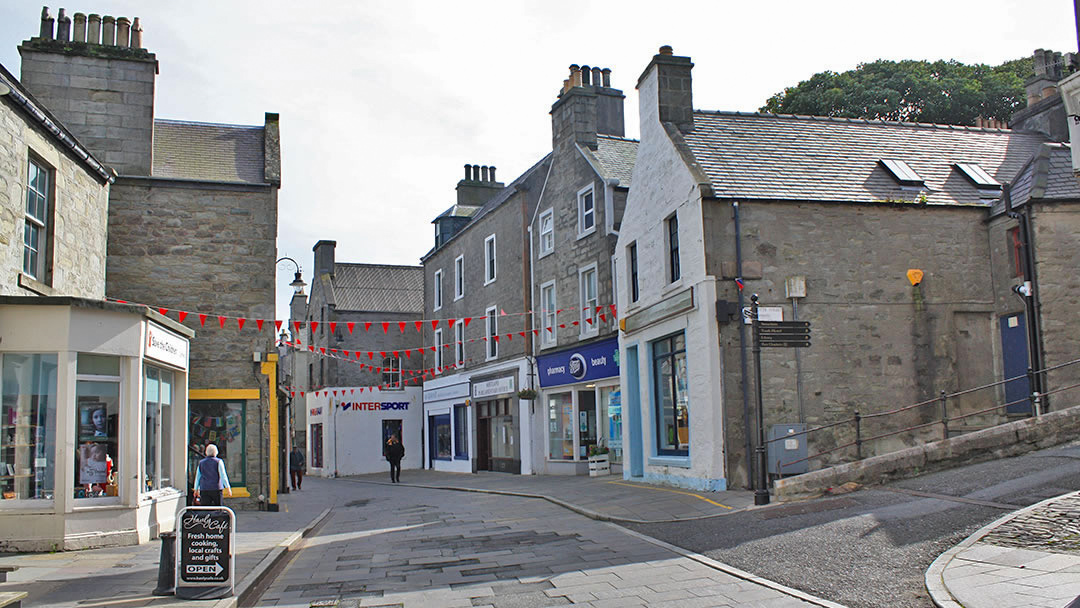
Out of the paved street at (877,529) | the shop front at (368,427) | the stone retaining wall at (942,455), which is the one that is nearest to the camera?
the paved street at (877,529)

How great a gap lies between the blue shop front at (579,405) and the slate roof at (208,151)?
9.82m

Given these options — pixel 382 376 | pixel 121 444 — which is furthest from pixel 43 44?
pixel 382 376

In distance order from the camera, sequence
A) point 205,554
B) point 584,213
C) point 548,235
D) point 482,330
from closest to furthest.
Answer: point 205,554
point 584,213
point 548,235
point 482,330

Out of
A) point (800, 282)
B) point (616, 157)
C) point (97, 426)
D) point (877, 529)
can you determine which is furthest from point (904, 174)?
point (97, 426)

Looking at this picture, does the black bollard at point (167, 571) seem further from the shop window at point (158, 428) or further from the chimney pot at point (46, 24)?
the chimney pot at point (46, 24)

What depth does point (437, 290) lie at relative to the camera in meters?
38.5

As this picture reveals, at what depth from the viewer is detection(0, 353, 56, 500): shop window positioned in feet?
40.3

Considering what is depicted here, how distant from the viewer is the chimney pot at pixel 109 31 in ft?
64.7

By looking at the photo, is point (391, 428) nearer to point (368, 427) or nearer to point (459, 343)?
point (368, 427)

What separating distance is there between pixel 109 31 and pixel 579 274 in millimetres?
13220

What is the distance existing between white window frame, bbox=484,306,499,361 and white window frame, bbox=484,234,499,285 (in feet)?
3.59

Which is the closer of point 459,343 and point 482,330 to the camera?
point 482,330

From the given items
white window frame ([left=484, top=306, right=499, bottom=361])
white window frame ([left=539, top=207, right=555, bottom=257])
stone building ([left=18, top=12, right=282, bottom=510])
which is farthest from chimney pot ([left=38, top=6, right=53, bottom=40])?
white window frame ([left=484, top=306, right=499, bottom=361])

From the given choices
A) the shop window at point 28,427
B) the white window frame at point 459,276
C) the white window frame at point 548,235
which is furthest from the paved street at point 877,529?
the white window frame at point 459,276
